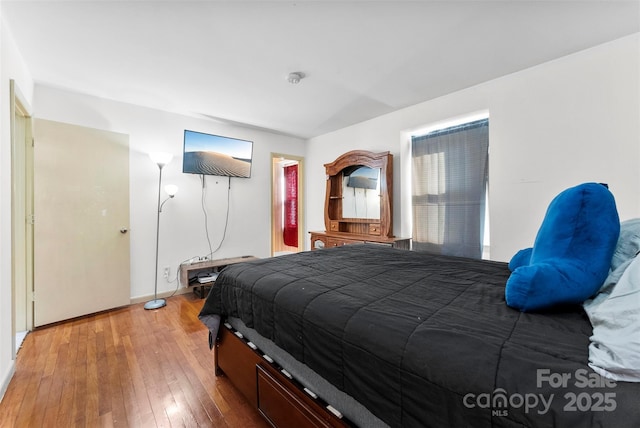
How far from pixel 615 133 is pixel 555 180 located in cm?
49

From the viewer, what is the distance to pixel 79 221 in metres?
2.79

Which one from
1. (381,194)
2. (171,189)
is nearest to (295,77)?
(381,194)

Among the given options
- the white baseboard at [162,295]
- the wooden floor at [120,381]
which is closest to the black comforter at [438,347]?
the wooden floor at [120,381]

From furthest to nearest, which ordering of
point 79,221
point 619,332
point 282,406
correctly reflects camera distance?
point 79,221
point 282,406
point 619,332

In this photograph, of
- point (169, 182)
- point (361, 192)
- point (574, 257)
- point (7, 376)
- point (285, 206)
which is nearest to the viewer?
point (574, 257)

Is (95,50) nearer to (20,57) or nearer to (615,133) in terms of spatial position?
(20,57)

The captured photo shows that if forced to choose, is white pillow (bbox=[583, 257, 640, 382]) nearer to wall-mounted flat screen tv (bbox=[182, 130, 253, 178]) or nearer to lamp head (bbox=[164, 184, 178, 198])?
lamp head (bbox=[164, 184, 178, 198])

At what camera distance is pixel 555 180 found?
2328mm

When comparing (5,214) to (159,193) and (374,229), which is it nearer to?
(159,193)

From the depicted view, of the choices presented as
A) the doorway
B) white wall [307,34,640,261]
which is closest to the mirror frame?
white wall [307,34,640,261]

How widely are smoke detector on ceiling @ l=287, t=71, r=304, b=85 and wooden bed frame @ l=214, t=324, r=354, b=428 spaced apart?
2.26m

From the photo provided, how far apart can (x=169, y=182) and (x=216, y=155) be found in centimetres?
73

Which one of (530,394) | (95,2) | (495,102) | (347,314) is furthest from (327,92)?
(530,394)

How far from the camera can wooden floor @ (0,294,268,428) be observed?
4.82 ft
